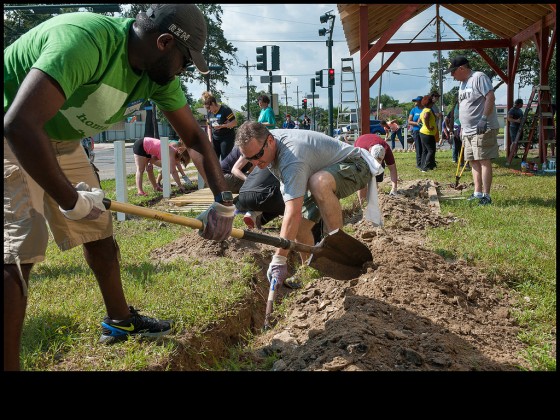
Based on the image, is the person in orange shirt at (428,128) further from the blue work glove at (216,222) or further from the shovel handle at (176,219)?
the blue work glove at (216,222)

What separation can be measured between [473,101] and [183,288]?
550 cm

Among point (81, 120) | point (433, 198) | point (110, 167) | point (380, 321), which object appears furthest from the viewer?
point (110, 167)

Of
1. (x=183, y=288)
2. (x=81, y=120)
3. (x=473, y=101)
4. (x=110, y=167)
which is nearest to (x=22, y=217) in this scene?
(x=81, y=120)

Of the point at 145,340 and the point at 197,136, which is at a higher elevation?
the point at 197,136

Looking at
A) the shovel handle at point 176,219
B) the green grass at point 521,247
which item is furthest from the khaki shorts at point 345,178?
the green grass at point 521,247

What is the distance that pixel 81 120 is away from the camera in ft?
9.75

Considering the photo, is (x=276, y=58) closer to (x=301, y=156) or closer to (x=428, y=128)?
(x=428, y=128)

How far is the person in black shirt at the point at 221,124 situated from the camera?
34.5ft

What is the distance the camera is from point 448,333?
3.61 m
